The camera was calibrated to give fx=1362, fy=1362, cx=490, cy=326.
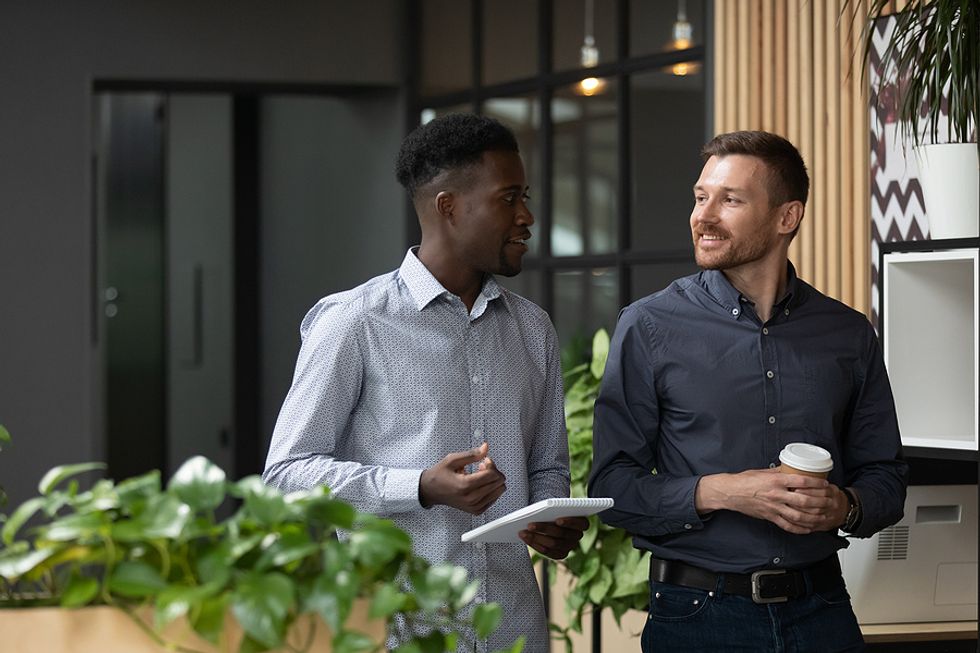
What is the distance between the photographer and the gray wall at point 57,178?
19.4 ft

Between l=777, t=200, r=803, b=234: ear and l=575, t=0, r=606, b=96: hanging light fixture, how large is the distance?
296 cm

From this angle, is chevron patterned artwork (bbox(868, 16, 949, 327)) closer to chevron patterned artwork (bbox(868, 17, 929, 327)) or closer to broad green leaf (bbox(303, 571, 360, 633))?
chevron patterned artwork (bbox(868, 17, 929, 327))

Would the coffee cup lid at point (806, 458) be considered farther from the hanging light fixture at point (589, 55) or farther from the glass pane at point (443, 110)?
the glass pane at point (443, 110)

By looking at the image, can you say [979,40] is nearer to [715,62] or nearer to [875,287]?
[875,287]

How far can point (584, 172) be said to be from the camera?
5395mm

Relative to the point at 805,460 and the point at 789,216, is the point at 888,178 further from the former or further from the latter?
the point at 805,460

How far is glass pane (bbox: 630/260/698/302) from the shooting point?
493 centimetres

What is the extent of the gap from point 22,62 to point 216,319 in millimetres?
3192

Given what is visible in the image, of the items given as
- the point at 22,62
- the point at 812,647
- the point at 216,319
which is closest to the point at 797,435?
the point at 812,647

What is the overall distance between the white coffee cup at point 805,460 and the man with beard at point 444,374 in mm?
352

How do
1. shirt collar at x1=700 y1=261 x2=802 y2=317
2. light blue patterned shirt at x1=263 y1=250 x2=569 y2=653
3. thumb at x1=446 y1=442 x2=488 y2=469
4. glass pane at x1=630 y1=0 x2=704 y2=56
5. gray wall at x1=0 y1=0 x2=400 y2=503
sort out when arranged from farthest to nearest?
gray wall at x1=0 y1=0 x2=400 y2=503 → glass pane at x1=630 y1=0 x2=704 y2=56 → shirt collar at x1=700 y1=261 x2=802 y2=317 → light blue patterned shirt at x1=263 y1=250 x2=569 y2=653 → thumb at x1=446 y1=442 x2=488 y2=469

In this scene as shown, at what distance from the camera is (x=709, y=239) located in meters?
2.42

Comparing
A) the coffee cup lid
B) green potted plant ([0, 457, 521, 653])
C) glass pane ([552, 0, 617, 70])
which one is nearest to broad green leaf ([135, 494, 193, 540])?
green potted plant ([0, 457, 521, 653])

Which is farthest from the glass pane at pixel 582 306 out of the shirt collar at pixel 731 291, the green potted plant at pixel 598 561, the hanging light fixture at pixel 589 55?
the shirt collar at pixel 731 291
